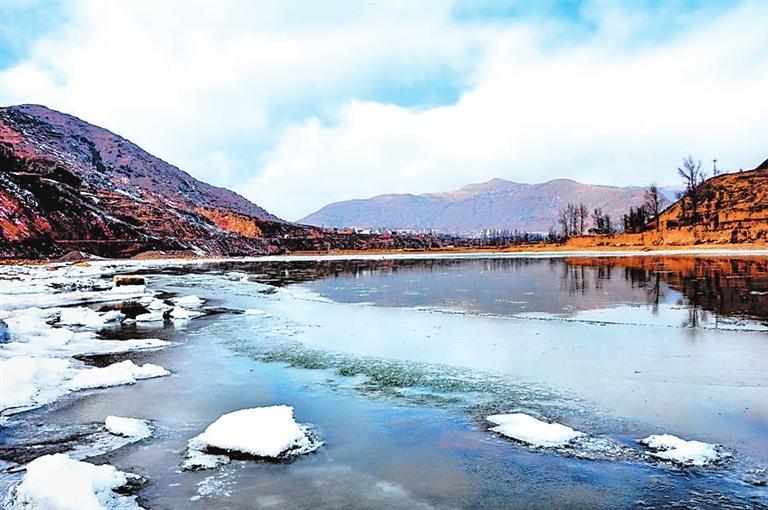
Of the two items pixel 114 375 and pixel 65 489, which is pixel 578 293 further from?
pixel 65 489

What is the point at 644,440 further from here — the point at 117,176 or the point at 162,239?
the point at 117,176

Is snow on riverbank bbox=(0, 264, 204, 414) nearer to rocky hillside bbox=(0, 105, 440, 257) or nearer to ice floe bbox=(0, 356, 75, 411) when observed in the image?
ice floe bbox=(0, 356, 75, 411)

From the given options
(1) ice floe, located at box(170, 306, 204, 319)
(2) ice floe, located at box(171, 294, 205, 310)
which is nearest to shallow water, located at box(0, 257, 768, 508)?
(1) ice floe, located at box(170, 306, 204, 319)

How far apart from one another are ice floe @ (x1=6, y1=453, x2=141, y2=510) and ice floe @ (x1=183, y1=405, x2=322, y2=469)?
41.0 inches

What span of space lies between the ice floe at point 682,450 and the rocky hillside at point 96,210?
82486mm

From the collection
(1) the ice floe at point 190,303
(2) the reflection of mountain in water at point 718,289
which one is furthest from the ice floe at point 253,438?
(1) the ice floe at point 190,303

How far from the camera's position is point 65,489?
18.7 ft

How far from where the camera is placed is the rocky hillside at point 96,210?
81875mm

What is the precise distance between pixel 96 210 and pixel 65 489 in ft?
347

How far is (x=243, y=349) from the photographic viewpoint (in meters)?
14.5

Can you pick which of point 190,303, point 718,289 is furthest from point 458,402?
point 718,289

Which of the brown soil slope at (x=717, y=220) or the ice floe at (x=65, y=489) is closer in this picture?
the ice floe at (x=65, y=489)

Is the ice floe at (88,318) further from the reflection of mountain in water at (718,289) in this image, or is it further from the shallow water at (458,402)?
the reflection of mountain in water at (718,289)

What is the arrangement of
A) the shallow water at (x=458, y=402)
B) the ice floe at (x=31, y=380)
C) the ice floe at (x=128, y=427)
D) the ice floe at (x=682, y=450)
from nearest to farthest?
the shallow water at (x=458, y=402) < the ice floe at (x=682, y=450) < the ice floe at (x=128, y=427) < the ice floe at (x=31, y=380)
